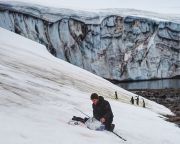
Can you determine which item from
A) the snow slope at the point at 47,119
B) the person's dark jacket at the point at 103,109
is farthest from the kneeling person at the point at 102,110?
the snow slope at the point at 47,119

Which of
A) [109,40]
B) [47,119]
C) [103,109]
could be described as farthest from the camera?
[109,40]

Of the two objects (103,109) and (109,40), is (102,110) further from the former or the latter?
(109,40)

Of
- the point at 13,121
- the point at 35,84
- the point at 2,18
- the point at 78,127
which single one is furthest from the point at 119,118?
the point at 2,18

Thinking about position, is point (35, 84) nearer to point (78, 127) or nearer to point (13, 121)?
point (78, 127)

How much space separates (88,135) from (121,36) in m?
34.8

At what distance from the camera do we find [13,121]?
786 cm

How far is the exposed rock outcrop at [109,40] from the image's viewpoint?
40531mm

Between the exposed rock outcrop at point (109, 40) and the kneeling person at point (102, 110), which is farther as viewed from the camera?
the exposed rock outcrop at point (109, 40)

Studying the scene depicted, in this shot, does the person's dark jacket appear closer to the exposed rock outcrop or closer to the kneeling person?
the kneeling person

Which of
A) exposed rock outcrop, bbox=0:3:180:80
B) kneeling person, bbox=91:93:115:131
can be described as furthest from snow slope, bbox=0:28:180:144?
exposed rock outcrop, bbox=0:3:180:80

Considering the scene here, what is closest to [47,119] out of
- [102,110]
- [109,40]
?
[102,110]

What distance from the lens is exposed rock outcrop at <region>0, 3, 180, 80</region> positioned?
4053cm

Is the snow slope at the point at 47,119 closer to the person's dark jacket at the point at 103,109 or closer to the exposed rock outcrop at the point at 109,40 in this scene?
the person's dark jacket at the point at 103,109

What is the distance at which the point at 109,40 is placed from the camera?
139 ft
